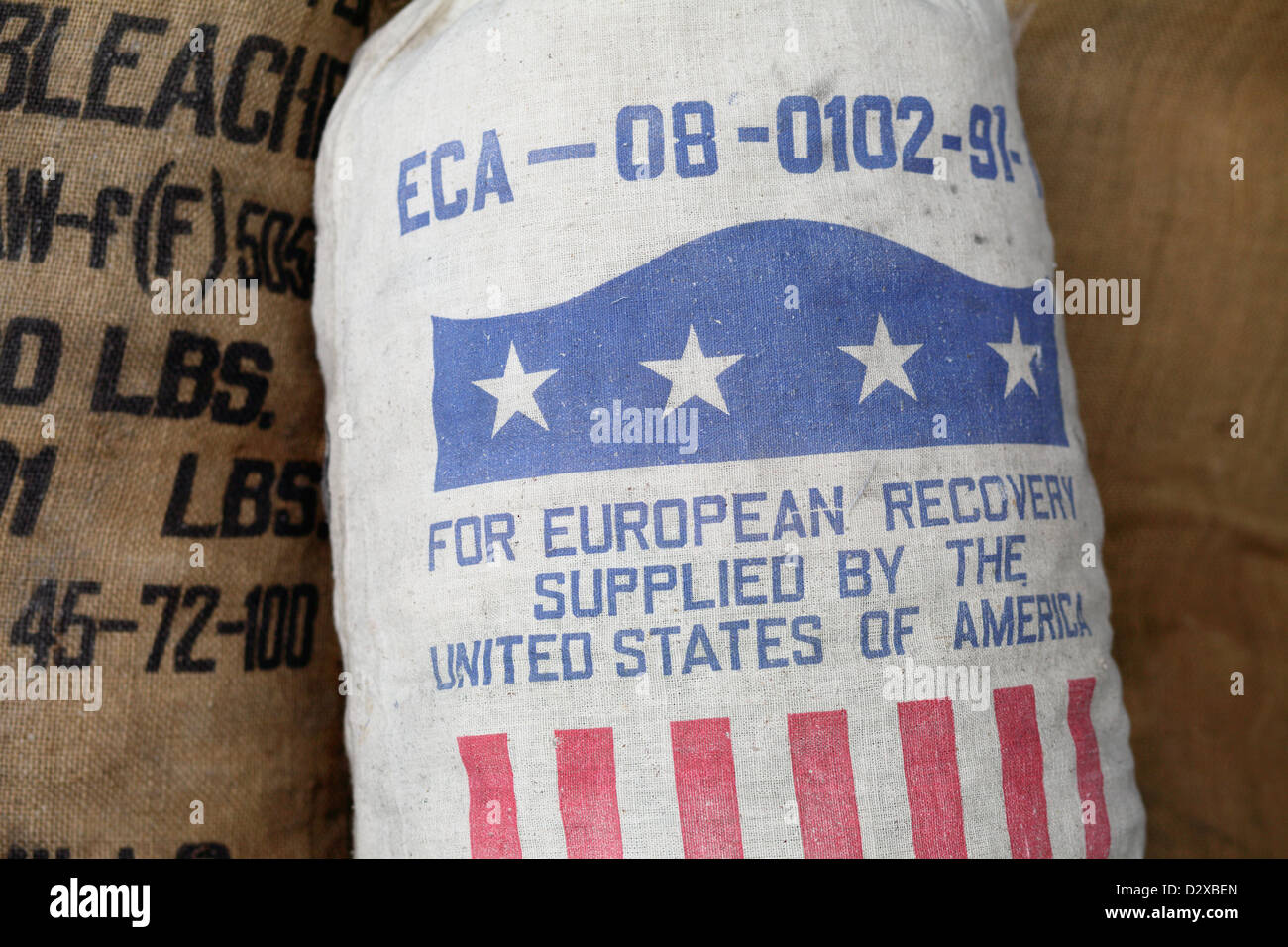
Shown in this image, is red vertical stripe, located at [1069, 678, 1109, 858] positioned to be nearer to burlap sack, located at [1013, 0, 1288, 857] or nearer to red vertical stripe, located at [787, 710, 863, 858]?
red vertical stripe, located at [787, 710, 863, 858]

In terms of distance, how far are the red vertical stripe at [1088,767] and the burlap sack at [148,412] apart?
0.73 meters

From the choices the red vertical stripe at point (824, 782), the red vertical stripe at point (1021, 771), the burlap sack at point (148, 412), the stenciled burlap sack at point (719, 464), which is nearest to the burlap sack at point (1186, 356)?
the stenciled burlap sack at point (719, 464)

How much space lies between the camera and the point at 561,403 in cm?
72

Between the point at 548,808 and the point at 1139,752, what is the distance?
→ 77 centimetres

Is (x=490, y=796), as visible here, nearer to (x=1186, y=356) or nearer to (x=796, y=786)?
(x=796, y=786)

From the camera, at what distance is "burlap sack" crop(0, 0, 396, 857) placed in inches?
32.4

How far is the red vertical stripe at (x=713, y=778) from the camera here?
695 mm

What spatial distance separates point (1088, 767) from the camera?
30.9 inches

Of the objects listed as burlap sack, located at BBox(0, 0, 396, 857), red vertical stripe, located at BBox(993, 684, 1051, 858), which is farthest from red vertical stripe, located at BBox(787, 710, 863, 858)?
burlap sack, located at BBox(0, 0, 396, 857)

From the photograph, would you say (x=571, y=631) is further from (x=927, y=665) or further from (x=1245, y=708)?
(x=1245, y=708)

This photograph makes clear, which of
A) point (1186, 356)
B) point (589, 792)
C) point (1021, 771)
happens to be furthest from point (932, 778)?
point (1186, 356)

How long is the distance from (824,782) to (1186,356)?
731 mm

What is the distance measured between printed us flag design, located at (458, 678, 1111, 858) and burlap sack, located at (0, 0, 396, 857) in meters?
0.30
